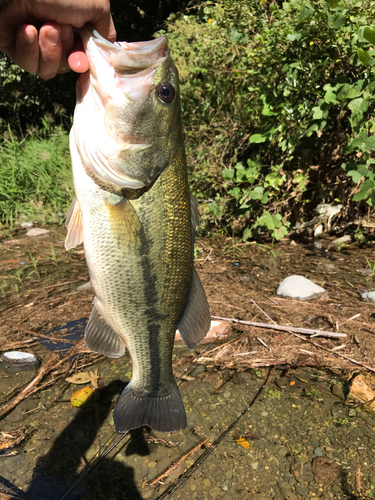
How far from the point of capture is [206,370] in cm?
295

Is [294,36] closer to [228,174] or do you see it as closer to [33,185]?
[228,174]

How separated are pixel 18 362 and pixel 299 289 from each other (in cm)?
259

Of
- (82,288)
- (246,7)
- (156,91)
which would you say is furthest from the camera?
(246,7)

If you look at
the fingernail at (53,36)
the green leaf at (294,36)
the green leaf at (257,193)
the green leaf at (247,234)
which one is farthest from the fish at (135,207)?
the green leaf at (247,234)

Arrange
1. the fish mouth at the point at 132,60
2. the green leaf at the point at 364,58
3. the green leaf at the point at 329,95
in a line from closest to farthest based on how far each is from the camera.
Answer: the fish mouth at the point at 132,60 < the green leaf at the point at 364,58 < the green leaf at the point at 329,95

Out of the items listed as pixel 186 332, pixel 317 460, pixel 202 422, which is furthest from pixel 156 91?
pixel 317 460

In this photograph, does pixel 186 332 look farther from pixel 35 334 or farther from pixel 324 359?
pixel 35 334

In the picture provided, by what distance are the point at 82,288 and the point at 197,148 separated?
9.45ft

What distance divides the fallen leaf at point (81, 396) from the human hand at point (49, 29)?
78.1 inches

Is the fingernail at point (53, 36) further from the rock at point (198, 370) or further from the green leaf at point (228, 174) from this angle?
the green leaf at point (228, 174)

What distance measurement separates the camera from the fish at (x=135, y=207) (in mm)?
1514

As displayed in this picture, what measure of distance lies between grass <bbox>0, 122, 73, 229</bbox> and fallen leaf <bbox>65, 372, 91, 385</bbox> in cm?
417

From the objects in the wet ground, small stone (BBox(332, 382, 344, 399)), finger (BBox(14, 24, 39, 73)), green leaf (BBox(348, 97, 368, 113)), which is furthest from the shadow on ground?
green leaf (BBox(348, 97, 368, 113))

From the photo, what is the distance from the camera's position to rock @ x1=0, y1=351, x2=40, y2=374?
9.64 feet
